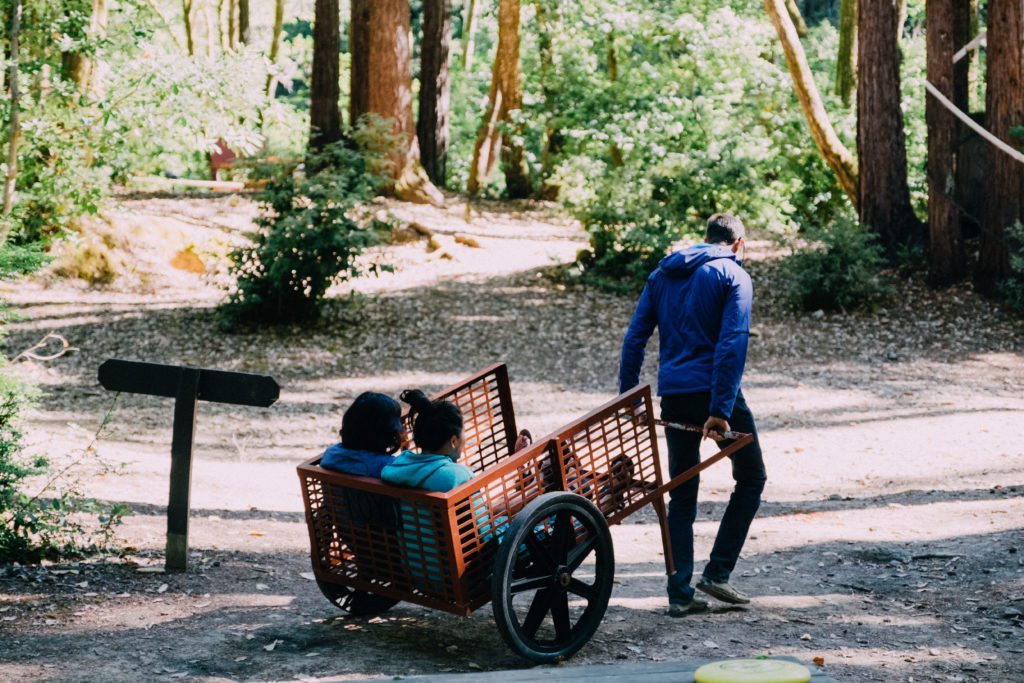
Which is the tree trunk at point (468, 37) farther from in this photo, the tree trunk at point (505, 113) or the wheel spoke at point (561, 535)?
the wheel spoke at point (561, 535)

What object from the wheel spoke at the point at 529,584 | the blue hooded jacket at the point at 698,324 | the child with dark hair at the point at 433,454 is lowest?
the wheel spoke at the point at 529,584

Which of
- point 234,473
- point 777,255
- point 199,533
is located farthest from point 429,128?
point 199,533

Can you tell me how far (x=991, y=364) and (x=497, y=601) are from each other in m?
9.92

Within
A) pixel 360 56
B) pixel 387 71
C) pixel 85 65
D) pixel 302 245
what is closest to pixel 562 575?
pixel 302 245

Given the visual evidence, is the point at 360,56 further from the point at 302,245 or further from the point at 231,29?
the point at 231,29

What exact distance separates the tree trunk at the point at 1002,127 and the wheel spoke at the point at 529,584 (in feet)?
36.8

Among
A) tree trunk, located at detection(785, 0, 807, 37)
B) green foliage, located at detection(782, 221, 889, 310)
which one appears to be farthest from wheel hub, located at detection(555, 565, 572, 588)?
A: tree trunk, located at detection(785, 0, 807, 37)

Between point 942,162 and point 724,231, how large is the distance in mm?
10651

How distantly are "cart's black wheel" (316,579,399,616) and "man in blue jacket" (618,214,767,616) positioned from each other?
1443mm

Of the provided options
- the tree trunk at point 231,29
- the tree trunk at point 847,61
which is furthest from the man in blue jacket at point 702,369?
the tree trunk at point 231,29

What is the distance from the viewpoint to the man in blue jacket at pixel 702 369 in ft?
17.7

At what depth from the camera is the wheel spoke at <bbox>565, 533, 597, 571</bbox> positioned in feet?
16.3

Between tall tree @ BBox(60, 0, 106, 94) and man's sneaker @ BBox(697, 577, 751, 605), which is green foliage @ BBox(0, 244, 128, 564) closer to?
man's sneaker @ BBox(697, 577, 751, 605)

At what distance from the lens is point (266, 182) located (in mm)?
14203
